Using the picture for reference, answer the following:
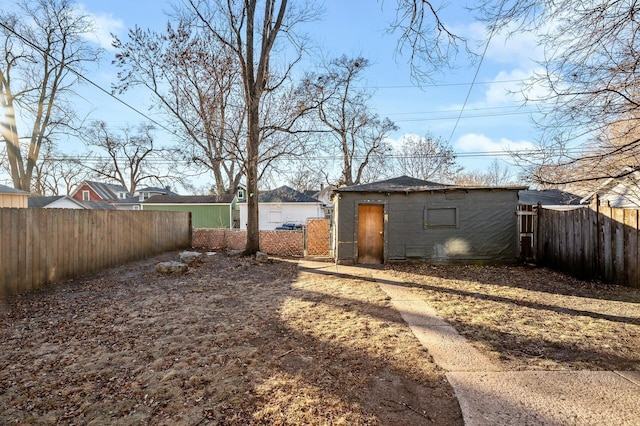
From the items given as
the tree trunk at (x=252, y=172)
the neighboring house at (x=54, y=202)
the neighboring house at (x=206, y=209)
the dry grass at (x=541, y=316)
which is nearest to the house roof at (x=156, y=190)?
the neighboring house at (x=54, y=202)

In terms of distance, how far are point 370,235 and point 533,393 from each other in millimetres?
8113

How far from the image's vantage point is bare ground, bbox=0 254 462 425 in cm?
243

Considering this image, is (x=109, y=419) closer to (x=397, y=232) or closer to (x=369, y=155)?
(x=397, y=232)

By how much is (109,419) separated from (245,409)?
1019 mm

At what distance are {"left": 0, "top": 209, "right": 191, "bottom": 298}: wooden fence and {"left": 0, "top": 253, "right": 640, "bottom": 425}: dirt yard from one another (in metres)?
0.48

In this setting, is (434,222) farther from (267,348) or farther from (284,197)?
(284,197)

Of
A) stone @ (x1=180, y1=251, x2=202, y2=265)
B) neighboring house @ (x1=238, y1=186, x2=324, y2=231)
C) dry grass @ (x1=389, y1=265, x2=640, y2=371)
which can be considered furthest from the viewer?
neighboring house @ (x1=238, y1=186, x2=324, y2=231)

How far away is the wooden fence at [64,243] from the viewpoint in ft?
18.7

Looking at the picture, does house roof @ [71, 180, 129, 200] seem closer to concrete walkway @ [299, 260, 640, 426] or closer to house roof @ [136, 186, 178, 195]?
house roof @ [136, 186, 178, 195]

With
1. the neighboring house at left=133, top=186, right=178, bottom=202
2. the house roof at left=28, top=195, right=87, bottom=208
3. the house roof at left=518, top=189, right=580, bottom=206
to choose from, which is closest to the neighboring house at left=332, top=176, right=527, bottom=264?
the house roof at left=518, top=189, right=580, bottom=206

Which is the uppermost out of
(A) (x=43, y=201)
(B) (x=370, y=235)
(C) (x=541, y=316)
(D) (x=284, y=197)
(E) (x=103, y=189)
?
(E) (x=103, y=189)

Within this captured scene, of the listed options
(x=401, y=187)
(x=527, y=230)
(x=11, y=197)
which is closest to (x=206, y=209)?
(x=11, y=197)

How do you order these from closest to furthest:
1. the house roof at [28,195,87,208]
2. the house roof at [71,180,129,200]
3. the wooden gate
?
1. the wooden gate
2. the house roof at [28,195,87,208]
3. the house roof at [71,180,129,200]

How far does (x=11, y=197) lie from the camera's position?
42.9ft
